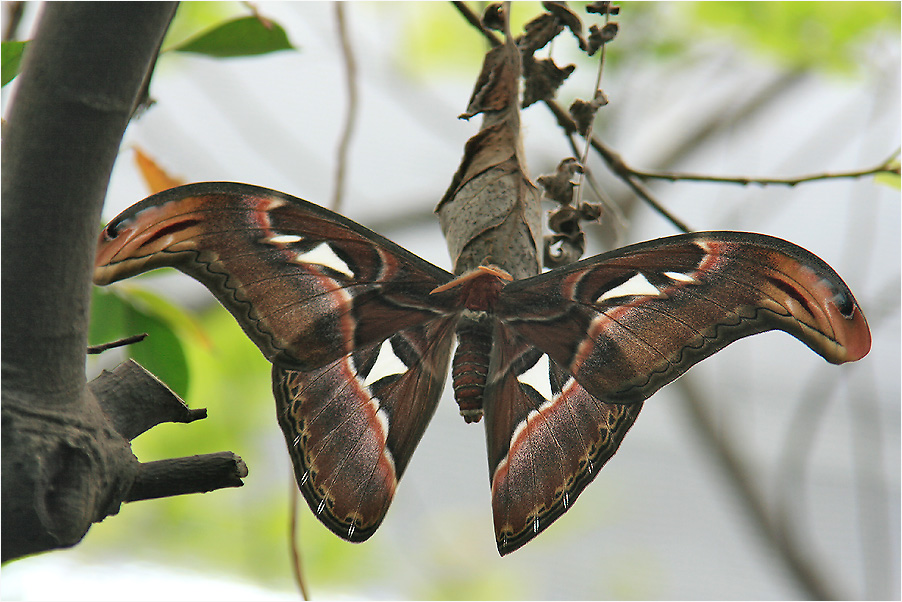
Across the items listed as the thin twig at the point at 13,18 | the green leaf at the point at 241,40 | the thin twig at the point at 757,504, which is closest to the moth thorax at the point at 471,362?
the green leaf at the point at 241,40

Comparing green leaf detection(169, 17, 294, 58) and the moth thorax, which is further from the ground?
green leaf detection(169, 17, 294, 58)

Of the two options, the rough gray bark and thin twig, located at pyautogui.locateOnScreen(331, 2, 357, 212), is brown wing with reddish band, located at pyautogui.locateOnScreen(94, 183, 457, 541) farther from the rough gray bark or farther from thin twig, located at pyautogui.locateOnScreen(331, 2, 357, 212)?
thin twig, located at pyautogui.locateOnScreen(331, 2, 357, 212)

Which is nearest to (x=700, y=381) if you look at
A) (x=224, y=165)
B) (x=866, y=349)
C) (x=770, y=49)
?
(x=770, y=49)

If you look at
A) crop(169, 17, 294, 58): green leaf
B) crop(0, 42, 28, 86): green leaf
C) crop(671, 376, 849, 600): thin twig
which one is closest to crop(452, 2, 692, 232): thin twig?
crop(169, 17, 294, 58): green leaf

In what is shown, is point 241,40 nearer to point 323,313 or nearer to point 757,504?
point 323,313

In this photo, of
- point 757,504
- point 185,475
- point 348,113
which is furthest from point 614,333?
point 757,504

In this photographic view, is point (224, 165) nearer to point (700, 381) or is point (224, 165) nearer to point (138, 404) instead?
point (700, 381)
